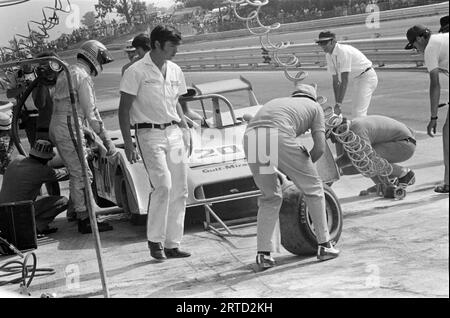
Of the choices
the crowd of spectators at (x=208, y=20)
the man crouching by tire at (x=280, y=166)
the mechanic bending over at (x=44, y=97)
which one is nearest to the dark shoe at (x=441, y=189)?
the man crouching by tire at (x=280, y=166)

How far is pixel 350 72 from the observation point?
1142 cm

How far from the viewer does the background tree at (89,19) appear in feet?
35.9

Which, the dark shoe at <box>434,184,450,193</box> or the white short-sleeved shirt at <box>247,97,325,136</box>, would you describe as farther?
the dark shoe at <box>434,184,450,193</box>

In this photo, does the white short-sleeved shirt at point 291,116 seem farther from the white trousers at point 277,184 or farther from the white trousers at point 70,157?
the white trousers at point 70,157

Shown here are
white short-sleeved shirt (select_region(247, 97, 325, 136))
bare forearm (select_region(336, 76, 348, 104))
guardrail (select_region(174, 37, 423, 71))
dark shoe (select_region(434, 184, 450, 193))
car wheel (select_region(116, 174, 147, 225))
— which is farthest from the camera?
guardrail (select_region(174, 37, 423, 71))

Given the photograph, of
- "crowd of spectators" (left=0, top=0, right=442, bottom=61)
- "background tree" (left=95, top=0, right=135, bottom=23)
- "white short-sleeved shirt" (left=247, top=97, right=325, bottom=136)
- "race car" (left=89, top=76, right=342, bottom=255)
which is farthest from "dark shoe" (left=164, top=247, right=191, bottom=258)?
"background tree" (left=95, top=0, right=135, bottom=23)

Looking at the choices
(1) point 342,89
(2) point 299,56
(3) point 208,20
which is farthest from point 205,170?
(2) point 299,56

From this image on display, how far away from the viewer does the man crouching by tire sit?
6855 mm

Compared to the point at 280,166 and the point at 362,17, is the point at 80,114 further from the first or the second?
the point at 362,17

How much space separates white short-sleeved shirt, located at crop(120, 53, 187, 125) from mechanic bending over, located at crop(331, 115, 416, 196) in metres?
2.53

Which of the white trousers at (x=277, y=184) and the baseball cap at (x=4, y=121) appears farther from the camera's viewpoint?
the baseball cap at (x=4, y=121)

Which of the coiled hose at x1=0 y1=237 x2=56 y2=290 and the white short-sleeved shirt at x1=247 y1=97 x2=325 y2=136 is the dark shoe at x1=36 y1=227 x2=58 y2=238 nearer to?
the coiled hose at x1=0 y1=237 x2=56 y2=290

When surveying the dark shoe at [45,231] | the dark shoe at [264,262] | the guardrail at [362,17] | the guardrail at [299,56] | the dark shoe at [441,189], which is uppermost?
the dark shoe at [264,262]

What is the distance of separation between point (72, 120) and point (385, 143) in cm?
341
